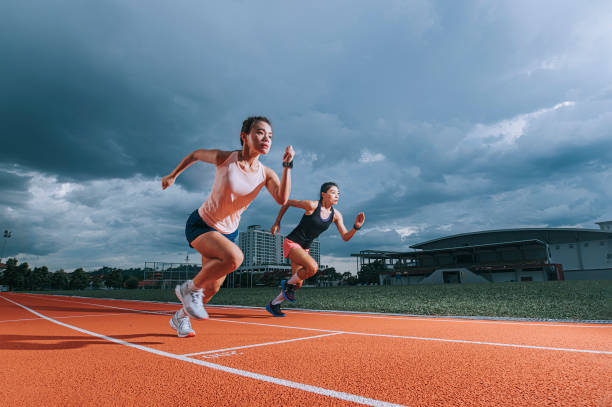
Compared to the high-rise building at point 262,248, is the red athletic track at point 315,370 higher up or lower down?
lower down

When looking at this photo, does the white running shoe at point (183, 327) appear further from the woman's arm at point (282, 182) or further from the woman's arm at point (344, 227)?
the woman's arm at point (344, 227)

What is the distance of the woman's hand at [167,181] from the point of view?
4.37 m

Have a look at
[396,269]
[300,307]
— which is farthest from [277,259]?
[300,307]

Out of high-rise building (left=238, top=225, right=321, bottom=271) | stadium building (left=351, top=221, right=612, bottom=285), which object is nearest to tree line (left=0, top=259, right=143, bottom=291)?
high-rise building (left=238, top=225, right=321, bottom=271)

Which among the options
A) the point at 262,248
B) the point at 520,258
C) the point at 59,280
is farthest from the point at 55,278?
the point at 520,258

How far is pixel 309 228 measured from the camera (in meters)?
7.44

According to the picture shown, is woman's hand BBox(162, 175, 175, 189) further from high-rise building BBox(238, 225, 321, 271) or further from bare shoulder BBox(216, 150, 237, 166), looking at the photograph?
high-rise building BBox(238, 225, 321, 271)

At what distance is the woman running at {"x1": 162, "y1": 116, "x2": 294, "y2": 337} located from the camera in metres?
4.04

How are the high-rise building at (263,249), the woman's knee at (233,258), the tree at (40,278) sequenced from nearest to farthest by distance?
the woman's knee at (233,258)
the tree at (40,278)
the high-rise building at (263,249)

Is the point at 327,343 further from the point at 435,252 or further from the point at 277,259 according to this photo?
the point at 277,259

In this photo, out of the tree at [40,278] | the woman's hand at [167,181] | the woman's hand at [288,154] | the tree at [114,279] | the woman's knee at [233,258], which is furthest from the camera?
the tree at [114,279]

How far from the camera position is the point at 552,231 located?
2175 inches

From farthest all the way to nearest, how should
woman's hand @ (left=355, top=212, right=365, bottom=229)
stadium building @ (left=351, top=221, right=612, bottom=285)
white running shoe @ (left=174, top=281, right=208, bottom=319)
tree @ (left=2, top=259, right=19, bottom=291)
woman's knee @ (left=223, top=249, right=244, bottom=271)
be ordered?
tree @ (left=2, top=259, right=19, bottom=291), stadium building @ (left=351, top=221, right=612, bottom=285), woman's hand @ (left=355, top=212, right=365, bottom=229), white running shoe @ (left=174, top=281, right=208, bottom=319), woman's knee @ (left=223, top=249, right=244, bottom=271)

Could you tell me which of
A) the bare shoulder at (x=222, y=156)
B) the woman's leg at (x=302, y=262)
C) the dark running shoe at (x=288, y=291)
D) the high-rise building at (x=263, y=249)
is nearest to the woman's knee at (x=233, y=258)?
the bare shoulder at (x=222, y=156)
